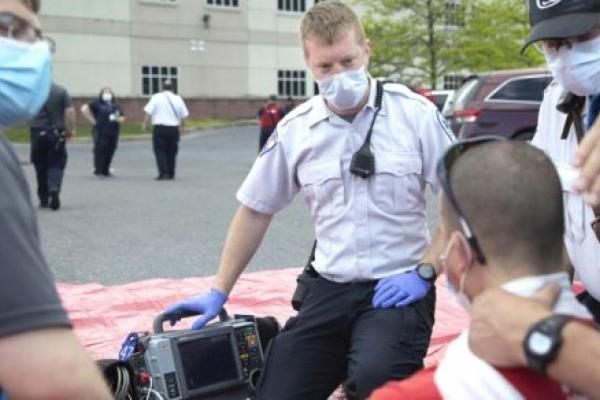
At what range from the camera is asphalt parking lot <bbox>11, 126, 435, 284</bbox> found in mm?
7273

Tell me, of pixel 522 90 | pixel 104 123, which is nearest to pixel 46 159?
pixel 104 123

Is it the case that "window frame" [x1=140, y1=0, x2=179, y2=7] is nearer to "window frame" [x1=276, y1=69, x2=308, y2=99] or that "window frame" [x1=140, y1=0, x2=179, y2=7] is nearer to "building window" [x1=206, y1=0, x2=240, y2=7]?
"building window" [x1=206, y1=0, x2=240, y2=7]

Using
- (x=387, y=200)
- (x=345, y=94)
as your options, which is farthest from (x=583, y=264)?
(x=345, y=94)

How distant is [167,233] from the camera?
9016 millimetres

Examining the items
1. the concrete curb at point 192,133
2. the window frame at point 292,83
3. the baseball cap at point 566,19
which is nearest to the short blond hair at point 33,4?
the baseball cap at point 566,19

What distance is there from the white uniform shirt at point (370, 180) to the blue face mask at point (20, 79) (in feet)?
4.62

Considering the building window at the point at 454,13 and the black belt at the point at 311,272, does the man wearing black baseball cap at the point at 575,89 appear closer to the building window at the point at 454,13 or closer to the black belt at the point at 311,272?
the black belt at the point at 311,272

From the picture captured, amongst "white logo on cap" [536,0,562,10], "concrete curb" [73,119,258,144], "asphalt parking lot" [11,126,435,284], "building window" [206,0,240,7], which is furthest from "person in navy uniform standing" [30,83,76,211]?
"building window" [206,0,240,7]

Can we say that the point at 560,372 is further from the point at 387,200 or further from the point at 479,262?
the point at 387,200

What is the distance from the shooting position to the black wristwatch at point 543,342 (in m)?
1.52

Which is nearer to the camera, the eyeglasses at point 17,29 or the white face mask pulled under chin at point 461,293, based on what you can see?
the white face mask pulled under chin at point 461,293

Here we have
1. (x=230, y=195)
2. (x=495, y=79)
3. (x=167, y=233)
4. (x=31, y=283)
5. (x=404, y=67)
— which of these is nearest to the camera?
(x=31, y=283)

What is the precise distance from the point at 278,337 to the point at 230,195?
9.34 meters

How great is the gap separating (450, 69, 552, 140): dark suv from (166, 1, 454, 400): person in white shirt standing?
9.99 m
